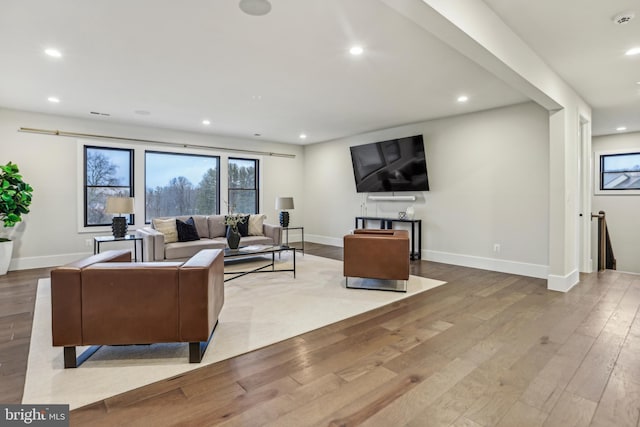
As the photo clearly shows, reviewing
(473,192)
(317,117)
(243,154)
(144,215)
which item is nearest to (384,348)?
(473,192)

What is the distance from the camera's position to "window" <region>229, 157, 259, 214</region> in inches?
298

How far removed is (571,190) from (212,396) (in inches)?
187

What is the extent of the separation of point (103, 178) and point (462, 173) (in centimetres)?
638

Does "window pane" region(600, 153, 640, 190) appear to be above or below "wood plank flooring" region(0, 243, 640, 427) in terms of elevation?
above

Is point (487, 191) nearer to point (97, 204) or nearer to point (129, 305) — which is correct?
point (129, 305)

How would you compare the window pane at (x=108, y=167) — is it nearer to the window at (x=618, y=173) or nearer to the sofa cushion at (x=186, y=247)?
the sofa cushion at (x=186, y=247)

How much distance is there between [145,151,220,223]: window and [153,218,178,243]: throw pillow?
1.28m

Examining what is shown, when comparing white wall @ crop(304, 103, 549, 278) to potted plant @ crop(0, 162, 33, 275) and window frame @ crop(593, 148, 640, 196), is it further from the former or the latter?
potted plant @ crop(0, 162, 33, 275)

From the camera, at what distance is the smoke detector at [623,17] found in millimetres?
2549

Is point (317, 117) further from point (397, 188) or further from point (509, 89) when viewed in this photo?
point (509, 89)

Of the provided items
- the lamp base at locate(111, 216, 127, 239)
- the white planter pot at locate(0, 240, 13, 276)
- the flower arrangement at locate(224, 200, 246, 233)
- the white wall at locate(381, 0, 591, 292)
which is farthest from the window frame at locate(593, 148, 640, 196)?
the white planter pot at locate(0, 240, 13, 276)

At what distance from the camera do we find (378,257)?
4.04 m

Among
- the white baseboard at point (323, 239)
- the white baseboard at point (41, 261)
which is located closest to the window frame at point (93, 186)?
the white baseboard at point (41, 261)

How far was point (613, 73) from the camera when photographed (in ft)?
12.2
